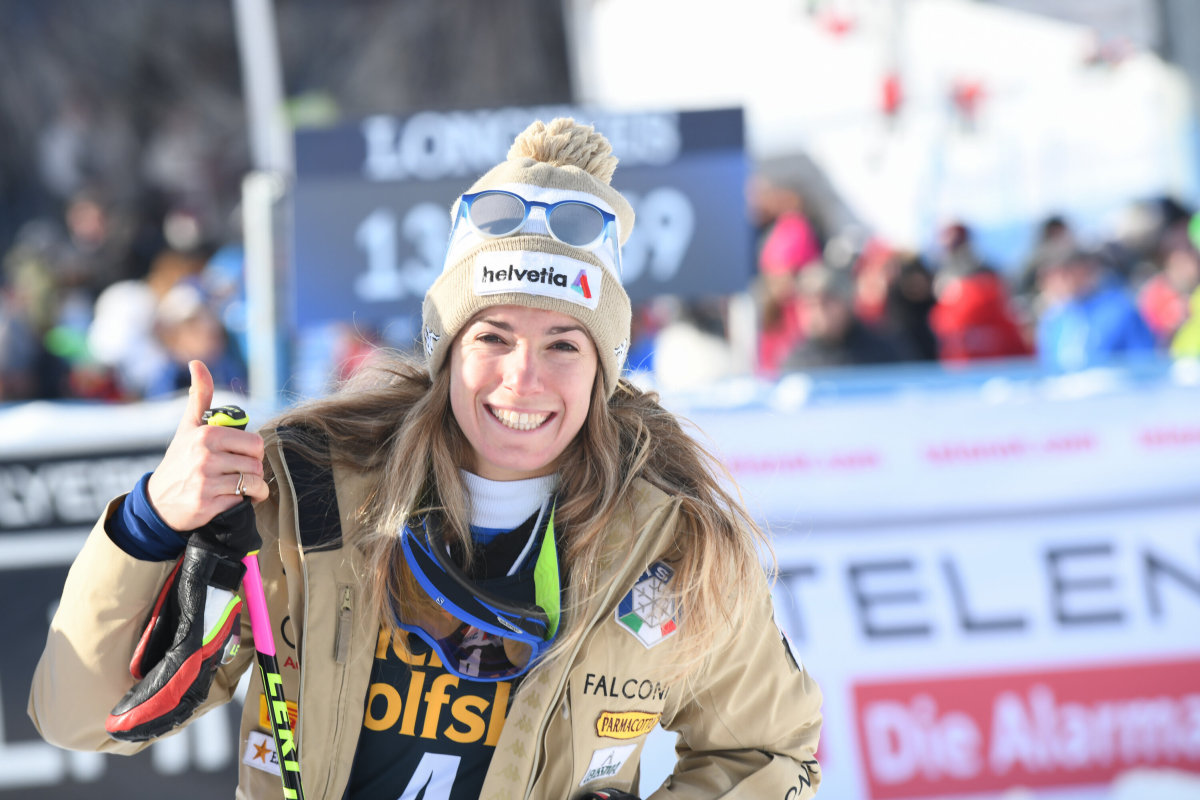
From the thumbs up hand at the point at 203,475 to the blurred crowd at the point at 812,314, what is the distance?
11.1ft

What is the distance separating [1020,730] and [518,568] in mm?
2518

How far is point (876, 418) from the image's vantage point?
4203mm

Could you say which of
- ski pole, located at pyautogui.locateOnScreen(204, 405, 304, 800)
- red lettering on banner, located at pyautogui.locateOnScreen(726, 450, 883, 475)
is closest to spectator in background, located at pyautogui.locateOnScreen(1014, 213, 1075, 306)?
red lettering on banner, located at pyautogui.locateOnScreen(726, 450, 883, 475)

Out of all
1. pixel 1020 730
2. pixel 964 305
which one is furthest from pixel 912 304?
pixel 1020 730

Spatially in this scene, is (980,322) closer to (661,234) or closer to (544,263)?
(661,234)

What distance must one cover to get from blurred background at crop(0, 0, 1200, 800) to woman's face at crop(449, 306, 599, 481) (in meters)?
0.62

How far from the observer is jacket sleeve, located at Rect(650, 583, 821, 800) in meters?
2.21

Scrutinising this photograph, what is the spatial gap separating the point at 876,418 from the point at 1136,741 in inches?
53.3

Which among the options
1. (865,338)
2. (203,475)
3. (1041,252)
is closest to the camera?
(203,475)

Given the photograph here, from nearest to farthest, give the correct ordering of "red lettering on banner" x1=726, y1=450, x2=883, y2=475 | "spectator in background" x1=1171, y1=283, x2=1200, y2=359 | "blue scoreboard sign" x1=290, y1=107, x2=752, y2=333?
"red lettering on banner" x1=726, y1=450, x2=883, y2=475, "blue scoreboard sign" x1=290, y1=107, x2=752, y2=333, "spectator in background" x1=1171, y1=283, x2=1200, y2=359

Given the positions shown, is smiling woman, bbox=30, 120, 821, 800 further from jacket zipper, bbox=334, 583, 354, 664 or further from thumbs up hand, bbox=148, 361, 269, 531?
thumbs up hand, bbox=148, 361, 269, 531

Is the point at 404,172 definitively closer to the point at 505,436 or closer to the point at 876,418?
the point at 876,418

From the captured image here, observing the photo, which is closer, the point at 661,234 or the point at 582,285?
the point at 582,285

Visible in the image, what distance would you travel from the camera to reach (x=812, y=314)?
5844mm
